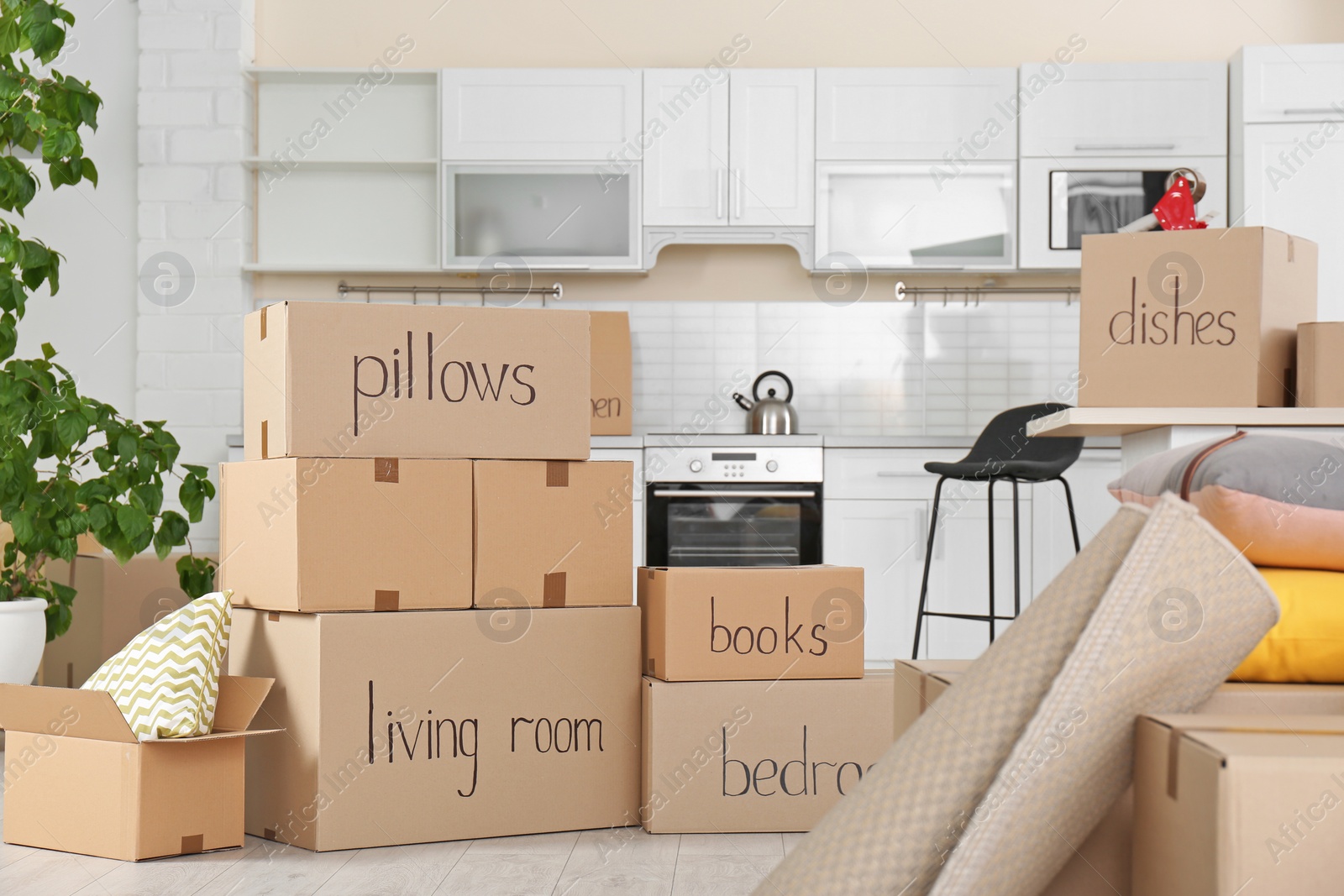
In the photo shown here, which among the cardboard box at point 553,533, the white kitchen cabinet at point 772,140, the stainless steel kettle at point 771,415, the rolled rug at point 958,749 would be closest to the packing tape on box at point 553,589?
the cardboard box at point 553,533

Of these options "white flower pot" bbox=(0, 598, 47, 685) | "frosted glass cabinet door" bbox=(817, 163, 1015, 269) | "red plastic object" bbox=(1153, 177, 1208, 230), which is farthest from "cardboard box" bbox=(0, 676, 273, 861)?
"frosted glass cabinet door" bbox=(817, 163, 1015, 269)

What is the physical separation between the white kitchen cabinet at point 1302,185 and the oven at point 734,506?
1.72m

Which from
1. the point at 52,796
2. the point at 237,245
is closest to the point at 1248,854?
the point at 52,796

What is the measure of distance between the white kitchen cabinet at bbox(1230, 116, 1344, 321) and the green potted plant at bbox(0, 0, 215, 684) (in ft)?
11.1

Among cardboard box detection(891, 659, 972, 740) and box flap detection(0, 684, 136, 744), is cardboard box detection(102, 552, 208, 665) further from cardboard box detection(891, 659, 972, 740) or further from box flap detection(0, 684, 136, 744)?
cardboard box detection(891, 659, 972, 740)

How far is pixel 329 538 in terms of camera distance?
74.6 inches

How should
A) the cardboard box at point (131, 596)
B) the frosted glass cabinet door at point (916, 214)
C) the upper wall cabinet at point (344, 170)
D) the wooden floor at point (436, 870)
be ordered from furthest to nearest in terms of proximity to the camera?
the upper wall cabinet at point (344, 170) → the frosted glass cabinet door at point (916, 214) → the cardboard box at point (131, 596) → the wooden floor at point (436, 870)

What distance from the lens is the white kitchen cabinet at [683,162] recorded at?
13.3 feet

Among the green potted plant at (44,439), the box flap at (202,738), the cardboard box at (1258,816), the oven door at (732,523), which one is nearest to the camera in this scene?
the cardboard box at (1258,816)

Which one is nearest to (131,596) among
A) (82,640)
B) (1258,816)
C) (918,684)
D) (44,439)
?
(82,640)

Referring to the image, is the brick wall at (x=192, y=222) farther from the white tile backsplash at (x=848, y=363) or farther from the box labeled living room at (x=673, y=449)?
the white tile backsplash at (x=848, y=363)

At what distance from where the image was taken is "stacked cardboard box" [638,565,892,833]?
2035 mm

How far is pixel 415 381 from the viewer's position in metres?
1.98

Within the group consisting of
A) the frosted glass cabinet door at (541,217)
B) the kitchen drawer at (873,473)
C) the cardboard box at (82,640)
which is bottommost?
the cardboard box at (82,640)
